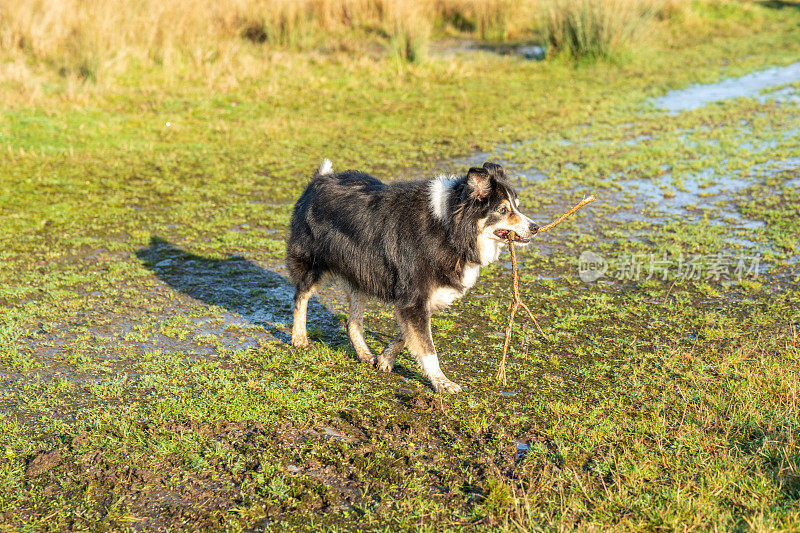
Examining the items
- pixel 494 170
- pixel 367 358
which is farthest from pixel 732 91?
pixel 367 358

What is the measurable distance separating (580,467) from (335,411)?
5.17 ft

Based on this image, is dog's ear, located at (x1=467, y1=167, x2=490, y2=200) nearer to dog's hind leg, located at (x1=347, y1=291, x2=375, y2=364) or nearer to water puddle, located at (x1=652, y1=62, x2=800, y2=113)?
dog's hind leg, located at (x1=347, y1=291, x2=375, y2=364)

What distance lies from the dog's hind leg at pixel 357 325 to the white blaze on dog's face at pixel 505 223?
1.15 meters

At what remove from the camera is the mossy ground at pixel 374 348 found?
13.2 ft

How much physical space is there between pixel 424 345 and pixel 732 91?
13128 mm

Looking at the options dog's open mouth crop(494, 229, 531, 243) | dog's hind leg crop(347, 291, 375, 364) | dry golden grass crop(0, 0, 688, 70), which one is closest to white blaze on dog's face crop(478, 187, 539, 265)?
dog's open mouth crop(494, 229, 531, 243)

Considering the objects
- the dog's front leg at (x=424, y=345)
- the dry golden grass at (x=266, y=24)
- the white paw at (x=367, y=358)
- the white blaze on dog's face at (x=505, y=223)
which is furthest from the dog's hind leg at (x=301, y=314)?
the dry golden grass at (x=266, y=24)

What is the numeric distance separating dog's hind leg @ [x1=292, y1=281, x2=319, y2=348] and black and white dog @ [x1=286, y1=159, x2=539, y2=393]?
0.06 meters

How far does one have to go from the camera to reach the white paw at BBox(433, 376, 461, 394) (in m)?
5.14

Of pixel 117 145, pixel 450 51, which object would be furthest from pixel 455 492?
pixel 450 51

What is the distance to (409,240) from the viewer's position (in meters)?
5.25

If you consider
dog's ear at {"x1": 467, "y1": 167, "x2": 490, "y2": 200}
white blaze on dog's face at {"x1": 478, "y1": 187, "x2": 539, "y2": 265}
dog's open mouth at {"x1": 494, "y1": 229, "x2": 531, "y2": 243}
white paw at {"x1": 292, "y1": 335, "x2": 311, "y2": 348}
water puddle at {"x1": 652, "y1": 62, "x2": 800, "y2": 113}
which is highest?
dog's ear at {"x1": 467, "y1": 167, "x2": 490, "y2": 200}

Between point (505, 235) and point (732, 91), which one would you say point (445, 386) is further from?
point (732, 91)

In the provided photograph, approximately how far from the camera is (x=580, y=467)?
4293 millimetres
